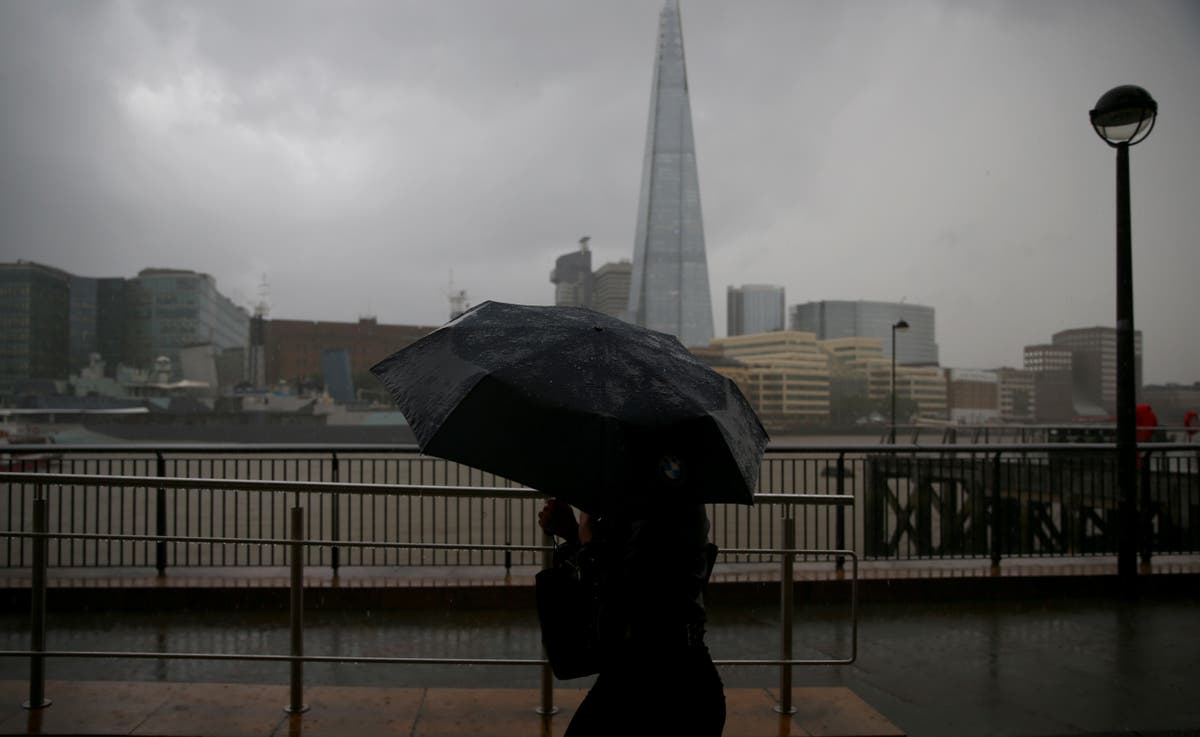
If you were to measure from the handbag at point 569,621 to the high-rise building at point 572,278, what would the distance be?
7139cm

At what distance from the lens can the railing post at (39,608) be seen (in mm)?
4113

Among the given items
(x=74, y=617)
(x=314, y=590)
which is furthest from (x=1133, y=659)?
(x=74, y=617)

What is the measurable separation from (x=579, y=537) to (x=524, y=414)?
1.49 ft

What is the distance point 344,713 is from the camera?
4.22 m

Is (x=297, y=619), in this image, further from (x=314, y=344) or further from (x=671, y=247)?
(x=314, y=344)

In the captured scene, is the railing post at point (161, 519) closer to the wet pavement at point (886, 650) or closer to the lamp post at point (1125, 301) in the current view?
the wet pavement at point (886, 650)

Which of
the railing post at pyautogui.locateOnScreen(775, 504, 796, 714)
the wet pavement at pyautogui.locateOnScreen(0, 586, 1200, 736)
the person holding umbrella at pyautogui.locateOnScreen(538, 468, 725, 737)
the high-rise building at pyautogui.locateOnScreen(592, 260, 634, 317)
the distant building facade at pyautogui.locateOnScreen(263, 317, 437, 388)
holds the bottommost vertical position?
the wet pavement at pyautogui.locateOnScreen(0, 586, 1200, 736)

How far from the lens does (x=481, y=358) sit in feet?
7.32

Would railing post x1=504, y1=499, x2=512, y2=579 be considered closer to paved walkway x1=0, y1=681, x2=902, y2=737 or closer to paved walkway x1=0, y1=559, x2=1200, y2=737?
paved walkway x1=0, y1=559, x2=1200, y2=737

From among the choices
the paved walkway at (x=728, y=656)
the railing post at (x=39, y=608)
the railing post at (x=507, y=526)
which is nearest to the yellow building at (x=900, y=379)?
the paved walkway at (x=728, y=656)

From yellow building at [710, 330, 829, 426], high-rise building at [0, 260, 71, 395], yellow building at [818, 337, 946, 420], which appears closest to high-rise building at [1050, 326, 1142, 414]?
yellow building at [710, 330, 829, 426]

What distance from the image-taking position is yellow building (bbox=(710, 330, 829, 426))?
59581 millimetres

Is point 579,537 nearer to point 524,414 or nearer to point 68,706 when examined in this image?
point 524,414

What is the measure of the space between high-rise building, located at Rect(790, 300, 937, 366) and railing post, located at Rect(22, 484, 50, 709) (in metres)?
102
